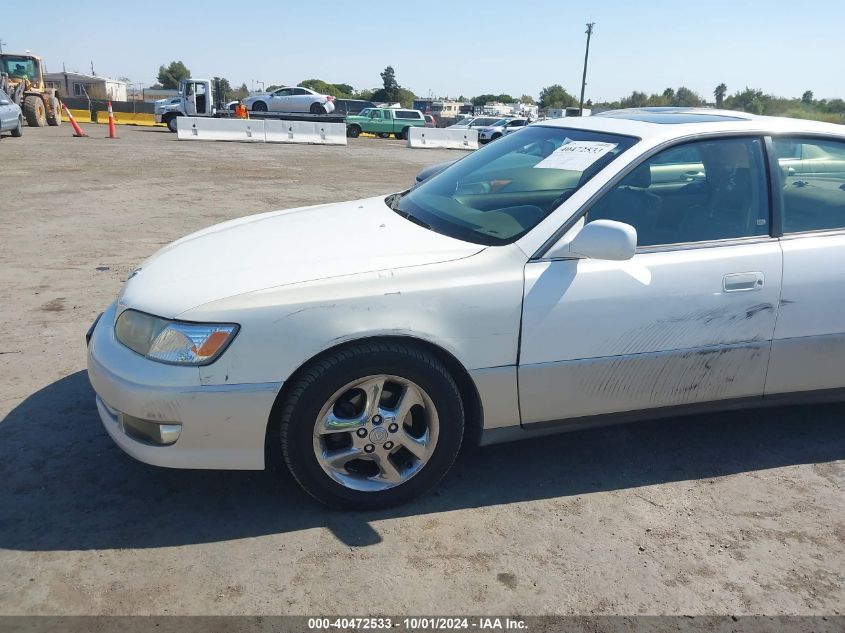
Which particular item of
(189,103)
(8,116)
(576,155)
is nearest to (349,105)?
(189,103)

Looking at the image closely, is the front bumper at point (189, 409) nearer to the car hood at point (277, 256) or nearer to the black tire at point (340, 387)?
the black tire at point (340, 387)

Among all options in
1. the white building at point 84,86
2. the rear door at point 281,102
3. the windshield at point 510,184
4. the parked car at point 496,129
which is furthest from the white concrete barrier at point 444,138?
the white building at point 84,86

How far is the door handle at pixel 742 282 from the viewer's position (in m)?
3.03

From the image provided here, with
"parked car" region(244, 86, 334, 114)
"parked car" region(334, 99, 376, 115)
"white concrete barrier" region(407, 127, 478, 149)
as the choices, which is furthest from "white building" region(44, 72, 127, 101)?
"white concrete barrier" region(407, 127, 478, 149)

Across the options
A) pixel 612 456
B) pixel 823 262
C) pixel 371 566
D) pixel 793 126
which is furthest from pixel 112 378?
pixel 793 126

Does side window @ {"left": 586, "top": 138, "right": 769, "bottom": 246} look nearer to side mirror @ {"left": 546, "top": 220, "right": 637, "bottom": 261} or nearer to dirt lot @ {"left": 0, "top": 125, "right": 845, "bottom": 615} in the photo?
side mirror @ {"left": 546, "top": 220, "right": 637, "bottom": 261}

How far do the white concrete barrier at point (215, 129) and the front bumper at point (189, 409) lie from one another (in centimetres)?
2277

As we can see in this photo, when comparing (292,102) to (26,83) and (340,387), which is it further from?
(340,387)

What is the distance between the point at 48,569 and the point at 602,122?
10.6ft

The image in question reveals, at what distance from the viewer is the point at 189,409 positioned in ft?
8.43

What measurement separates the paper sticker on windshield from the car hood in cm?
71

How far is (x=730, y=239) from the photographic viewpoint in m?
3.14

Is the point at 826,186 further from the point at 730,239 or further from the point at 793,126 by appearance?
the point at 730,239

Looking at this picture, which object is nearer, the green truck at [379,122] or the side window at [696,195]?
the side window at [696,195]
